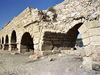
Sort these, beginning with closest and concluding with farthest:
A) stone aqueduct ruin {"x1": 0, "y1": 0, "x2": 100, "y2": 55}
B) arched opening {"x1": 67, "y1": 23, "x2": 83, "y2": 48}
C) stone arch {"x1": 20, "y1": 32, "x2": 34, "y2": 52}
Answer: stone aqueduct ruin {"x1": 0, "y1": 0, "x2": 100, "y2": 55}, arched opening {"x1": 67, "y1": 23, "x2": 83, "y2": 48}, stone arch {"x1": 20, "y1": 32, "x2": 34, "y2": 52}

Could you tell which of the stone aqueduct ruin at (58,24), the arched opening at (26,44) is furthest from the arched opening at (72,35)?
the arched opening at (26,44)

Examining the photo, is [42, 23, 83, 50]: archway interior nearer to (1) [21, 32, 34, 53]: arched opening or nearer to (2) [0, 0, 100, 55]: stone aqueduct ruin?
(2) [0, 0, 100, 55]: stone aqueduct ruin

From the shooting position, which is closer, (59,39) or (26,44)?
(59,39)

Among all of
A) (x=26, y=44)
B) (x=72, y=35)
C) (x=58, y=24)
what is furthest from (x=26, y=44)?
(x=72, y=35)

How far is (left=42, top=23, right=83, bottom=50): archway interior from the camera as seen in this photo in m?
10.7

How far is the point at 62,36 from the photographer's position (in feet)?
35.7

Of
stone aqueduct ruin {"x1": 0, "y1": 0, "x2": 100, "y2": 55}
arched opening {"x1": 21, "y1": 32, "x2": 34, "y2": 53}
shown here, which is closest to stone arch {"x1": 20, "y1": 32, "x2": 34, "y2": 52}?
arched opening {"x1": 21, "y1": 32, "x2": 34, "y2": 53}

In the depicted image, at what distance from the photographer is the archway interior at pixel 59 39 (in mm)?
10688

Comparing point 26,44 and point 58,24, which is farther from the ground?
point 58,24

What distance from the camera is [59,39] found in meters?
10.9

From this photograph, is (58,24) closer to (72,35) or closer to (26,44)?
(72,35)

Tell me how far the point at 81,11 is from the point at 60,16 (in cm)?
184

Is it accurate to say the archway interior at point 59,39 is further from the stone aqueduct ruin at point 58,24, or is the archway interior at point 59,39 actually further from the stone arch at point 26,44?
the stone arch at point 26,44

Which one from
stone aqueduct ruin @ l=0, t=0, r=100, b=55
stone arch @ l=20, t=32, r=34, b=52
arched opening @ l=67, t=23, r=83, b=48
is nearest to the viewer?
stone aqueduct ruin @ l=0, t=0, r=100, b=55
